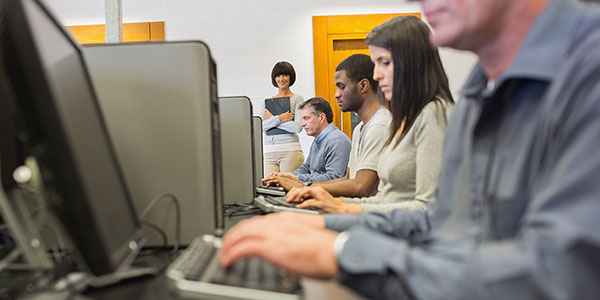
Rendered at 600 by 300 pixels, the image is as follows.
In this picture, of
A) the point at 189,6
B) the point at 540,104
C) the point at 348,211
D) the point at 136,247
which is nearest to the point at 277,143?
the point at 189,6

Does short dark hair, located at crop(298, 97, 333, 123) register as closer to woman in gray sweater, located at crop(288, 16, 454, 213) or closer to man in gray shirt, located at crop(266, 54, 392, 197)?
man in gray shirt, located at crop(266, 54, 392, 197)

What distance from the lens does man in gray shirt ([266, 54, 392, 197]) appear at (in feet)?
6.23

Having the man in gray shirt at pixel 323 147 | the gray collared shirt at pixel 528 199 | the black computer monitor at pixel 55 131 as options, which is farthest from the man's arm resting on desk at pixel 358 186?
the black computer monitor at pixel 55 131

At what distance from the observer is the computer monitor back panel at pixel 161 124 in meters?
0.89

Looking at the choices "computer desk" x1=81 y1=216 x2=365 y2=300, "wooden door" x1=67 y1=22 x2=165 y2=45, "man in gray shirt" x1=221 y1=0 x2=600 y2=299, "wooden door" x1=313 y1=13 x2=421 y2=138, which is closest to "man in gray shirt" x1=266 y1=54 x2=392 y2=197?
"man in gray shirt" x1=221 y1=0 x2=600 y2=299

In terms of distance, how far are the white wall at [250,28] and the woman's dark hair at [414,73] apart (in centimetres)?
293

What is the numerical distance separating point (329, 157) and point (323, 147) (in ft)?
0.36

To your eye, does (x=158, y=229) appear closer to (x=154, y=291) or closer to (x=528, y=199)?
(x=154, y=291)

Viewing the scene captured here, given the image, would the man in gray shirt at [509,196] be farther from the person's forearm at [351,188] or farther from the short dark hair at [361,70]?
the short dark hair at [361,70]

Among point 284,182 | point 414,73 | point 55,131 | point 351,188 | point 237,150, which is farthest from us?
point 284,182

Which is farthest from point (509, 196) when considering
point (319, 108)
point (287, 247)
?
point (319, 108)

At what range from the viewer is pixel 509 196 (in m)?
0.54

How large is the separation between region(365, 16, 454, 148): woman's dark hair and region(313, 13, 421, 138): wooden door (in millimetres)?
2892

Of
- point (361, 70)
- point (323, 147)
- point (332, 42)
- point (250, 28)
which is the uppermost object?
point (250, 28)
